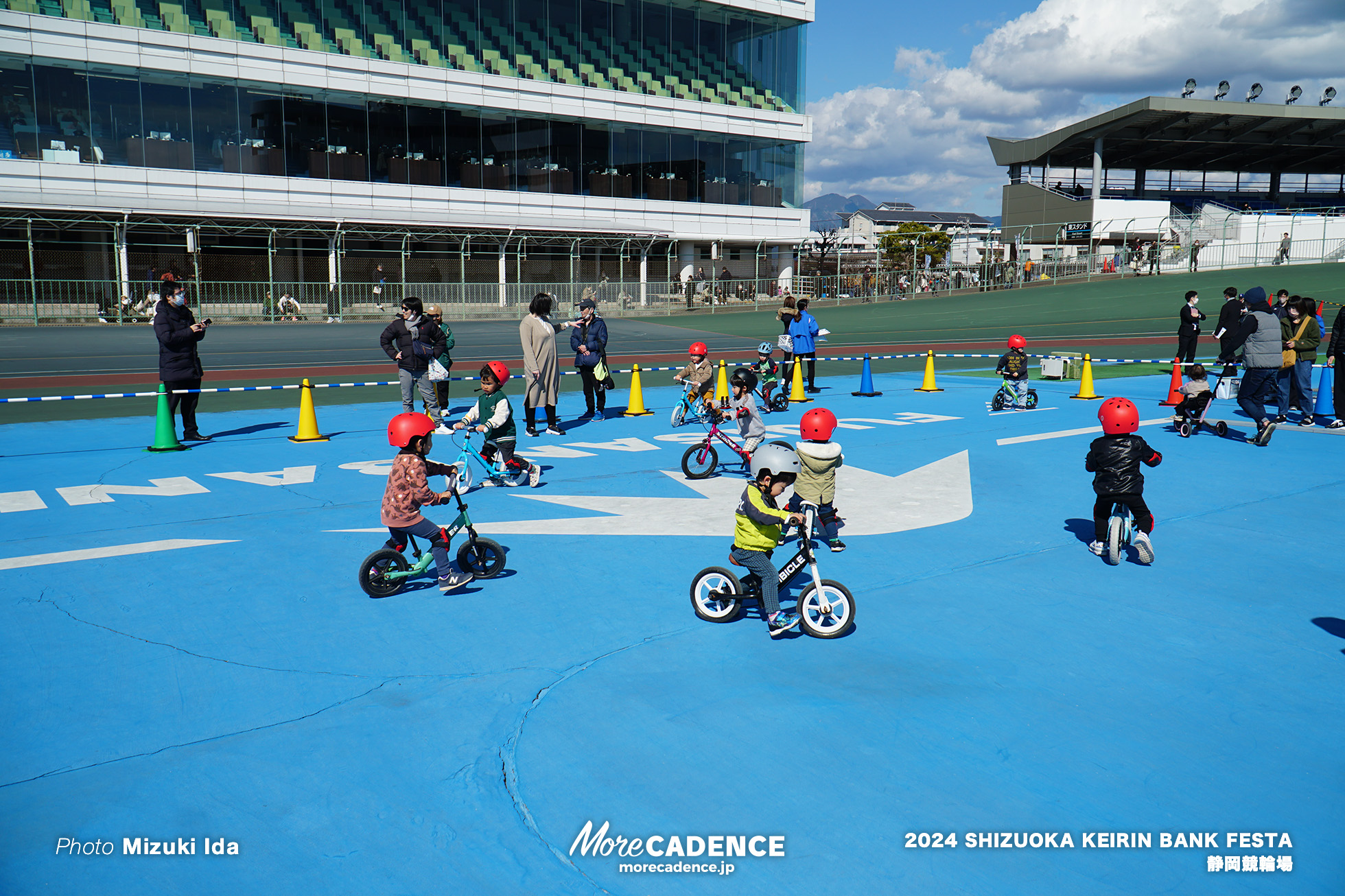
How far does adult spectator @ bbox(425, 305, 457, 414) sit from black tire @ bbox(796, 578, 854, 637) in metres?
9.05

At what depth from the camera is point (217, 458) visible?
480 inches

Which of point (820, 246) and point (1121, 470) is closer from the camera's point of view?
point (1121, 470)

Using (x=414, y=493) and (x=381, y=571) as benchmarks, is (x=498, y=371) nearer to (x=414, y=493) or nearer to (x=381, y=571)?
(x=414, y=493)

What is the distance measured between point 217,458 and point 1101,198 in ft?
224

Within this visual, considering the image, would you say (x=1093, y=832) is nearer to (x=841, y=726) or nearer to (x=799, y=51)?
(x=841, y=726)

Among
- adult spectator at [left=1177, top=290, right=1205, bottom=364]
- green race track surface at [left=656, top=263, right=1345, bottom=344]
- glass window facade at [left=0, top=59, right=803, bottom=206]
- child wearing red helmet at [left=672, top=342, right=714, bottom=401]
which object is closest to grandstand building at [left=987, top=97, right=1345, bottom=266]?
green race track surface at [left=656, top=263, right=1345, bottom=344]

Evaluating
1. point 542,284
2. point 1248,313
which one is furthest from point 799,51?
point 1248,313

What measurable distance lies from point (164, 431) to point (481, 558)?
784 centimetres

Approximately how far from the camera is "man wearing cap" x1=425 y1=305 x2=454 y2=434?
13781mm

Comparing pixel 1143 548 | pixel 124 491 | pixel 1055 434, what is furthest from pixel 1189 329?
pixel 124 491

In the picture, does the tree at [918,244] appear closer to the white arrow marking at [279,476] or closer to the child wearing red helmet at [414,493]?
the white arrow marking at [279,476]

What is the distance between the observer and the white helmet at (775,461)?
586cm

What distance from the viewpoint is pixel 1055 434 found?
13609 mm

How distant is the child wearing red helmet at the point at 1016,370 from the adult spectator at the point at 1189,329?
214 inches
